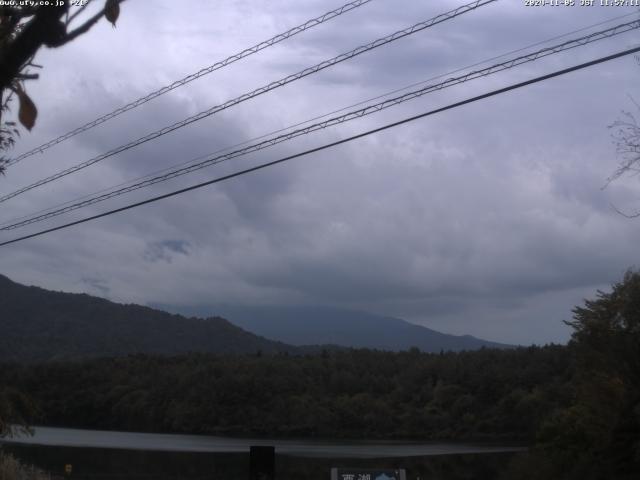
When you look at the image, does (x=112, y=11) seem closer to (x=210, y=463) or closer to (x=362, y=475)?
(x=362, y=475)

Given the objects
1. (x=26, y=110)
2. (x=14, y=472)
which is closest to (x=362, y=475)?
(x=14, y=472)

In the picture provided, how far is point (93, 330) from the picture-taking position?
9725cm

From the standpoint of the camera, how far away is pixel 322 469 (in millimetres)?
34375

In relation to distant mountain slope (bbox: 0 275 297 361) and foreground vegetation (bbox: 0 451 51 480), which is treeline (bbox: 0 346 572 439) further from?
foreground vegetation (bbox: 0 451 51 480)

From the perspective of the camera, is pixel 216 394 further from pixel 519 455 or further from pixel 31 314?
pixel 519 455

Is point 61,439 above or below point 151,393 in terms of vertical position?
below

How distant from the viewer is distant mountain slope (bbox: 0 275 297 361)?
272 ft

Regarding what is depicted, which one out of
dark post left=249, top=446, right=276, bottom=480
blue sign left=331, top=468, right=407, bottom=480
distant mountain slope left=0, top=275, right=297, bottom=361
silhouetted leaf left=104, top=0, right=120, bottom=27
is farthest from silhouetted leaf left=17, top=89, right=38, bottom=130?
Result: distant mountain slope left=0, top=275, right=297, bottom=361

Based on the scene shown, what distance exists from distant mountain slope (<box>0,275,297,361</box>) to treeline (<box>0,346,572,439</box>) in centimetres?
1000

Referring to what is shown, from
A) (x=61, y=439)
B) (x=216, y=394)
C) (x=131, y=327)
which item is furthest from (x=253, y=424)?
(x=131, y=327)

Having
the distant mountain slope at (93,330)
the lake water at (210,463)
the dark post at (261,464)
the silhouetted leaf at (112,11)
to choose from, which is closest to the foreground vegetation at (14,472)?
the dark post at (261,464)

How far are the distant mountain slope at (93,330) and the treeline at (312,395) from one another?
9999mm

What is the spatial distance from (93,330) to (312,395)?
1427 inches

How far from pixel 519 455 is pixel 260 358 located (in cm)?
4368
